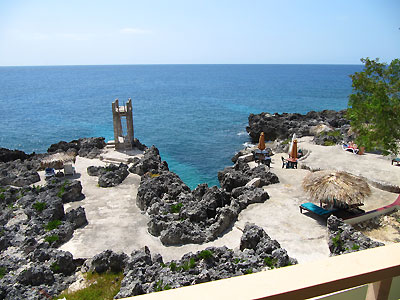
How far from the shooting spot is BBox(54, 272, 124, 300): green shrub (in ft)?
38.8

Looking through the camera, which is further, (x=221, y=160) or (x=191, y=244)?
(x=221, y=160)

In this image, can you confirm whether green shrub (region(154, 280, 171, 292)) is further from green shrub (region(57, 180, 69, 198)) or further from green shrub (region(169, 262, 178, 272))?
green shrub (region(57, 180, 69, 198))

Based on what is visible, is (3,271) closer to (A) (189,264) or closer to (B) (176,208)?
(A) (189,264)

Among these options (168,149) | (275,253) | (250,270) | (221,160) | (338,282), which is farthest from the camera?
(168,149)

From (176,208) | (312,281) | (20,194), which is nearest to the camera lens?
(312,281)

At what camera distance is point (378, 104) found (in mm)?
15656

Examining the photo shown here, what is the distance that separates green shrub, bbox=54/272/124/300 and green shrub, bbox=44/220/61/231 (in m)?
4.92

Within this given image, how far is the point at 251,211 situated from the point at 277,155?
59.6 feet

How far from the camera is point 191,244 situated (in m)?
15.9

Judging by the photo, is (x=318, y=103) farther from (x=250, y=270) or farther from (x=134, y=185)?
(x=250, y=270)

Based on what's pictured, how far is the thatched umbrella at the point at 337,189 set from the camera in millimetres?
15891

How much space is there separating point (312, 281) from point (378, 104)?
1618cm

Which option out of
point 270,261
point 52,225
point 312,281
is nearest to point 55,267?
point 52,225

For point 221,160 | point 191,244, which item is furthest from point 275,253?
point 221,160
